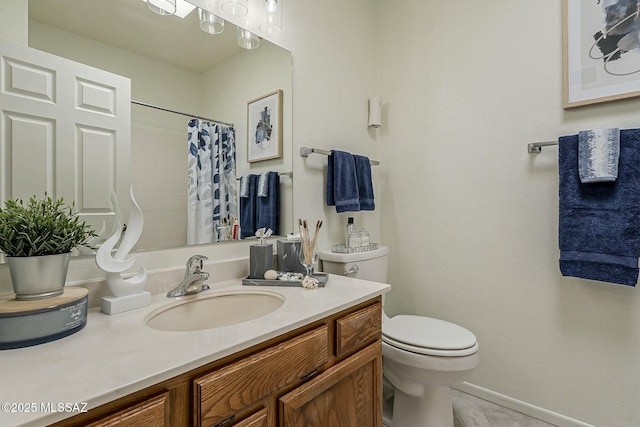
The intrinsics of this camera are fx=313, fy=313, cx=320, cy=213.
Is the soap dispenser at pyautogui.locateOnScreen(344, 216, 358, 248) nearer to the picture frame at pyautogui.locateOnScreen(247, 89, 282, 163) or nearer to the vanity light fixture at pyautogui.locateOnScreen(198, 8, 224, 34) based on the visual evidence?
the picture frame at pyautogui.locateOnScreen(247, 89, 282, 163)

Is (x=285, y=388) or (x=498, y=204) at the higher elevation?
(x=498, y=204)

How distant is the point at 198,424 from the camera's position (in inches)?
23.9

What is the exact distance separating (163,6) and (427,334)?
1.66m

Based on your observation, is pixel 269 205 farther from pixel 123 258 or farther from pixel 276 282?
pixel 123 258

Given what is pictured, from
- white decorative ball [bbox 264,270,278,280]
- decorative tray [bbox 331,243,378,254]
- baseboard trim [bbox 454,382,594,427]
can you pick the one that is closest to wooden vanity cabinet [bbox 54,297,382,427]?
white decorative ball [bbox 264,270,278,280]

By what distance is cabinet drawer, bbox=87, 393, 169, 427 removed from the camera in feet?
1.66

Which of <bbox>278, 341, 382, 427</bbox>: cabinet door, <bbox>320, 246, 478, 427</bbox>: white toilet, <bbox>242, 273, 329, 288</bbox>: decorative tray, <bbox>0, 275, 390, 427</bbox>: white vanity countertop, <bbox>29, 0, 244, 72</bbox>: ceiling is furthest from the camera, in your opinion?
<bbox>320, 246, 478, 427</bbox>: white toilet

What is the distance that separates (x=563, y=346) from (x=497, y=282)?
376 millimetres

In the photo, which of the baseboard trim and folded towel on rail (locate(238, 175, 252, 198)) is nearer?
folded towel on rail (locate(238, 175, 252, 198))

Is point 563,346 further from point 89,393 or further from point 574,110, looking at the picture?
point 89,393

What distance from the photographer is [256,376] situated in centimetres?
71

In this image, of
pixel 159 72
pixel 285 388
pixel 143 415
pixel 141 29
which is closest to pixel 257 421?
pixel 285 388

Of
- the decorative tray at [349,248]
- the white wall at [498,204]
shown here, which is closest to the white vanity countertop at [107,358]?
the decorative tray at [349,248]

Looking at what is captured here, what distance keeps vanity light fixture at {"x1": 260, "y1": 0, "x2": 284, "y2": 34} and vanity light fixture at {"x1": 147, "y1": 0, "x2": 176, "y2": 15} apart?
0.39m
